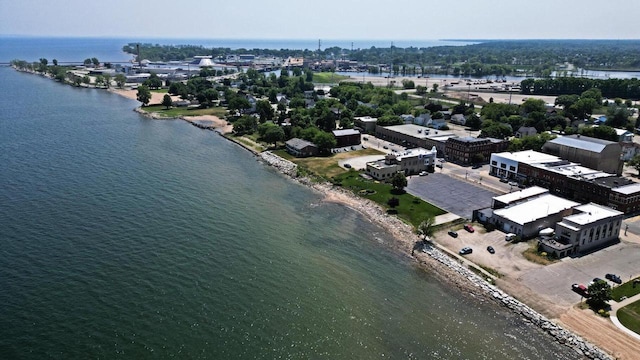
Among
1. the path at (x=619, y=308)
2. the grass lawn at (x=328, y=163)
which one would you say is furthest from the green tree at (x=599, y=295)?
the grass lawn at (x=328, y=163)

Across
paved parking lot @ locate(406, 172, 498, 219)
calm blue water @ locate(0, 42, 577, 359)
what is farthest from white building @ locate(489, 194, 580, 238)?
calm blue water @ locate(0, 42, 577, 359)

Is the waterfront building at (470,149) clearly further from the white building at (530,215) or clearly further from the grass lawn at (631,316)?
the grass lawn at (631,316)

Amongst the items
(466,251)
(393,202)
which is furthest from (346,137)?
Result: (466,251)

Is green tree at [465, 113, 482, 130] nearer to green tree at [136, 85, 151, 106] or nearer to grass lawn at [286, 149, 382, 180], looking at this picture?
grass lawn at [286, 149, 382, 180]

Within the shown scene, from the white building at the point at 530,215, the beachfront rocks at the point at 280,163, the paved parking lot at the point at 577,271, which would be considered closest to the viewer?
the paved parking lot at the point at 577,271

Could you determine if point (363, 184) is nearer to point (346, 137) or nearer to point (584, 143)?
point (346, 137)

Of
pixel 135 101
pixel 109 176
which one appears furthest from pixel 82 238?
pixel 135 101
